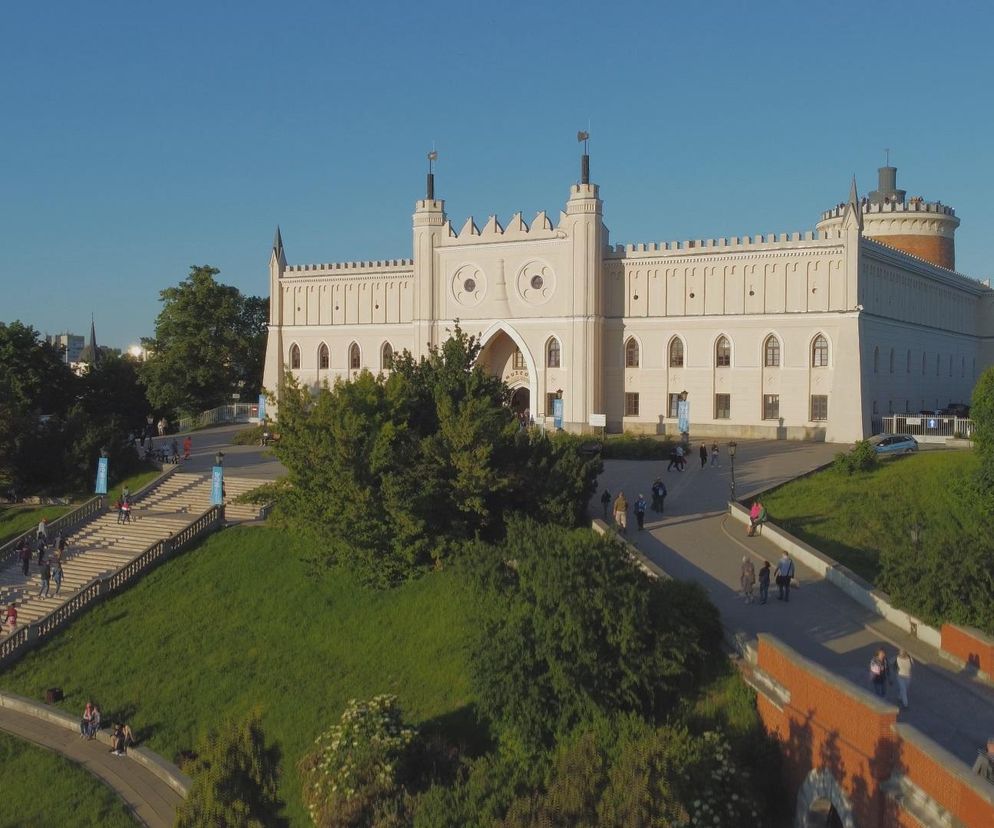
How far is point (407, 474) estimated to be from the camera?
2517 centimetres

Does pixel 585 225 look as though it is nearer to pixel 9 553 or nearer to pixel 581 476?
pixel 581 476

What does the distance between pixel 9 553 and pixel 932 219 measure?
47776mm

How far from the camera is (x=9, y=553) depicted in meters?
32.5

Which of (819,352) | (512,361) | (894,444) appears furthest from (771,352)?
(512,361)

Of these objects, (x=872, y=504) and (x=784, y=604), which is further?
(x=872, y=504)

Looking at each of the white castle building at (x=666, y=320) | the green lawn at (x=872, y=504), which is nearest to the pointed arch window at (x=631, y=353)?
the white castle building at (x=666, y=320)

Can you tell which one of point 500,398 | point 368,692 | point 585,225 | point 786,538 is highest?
point 585,225

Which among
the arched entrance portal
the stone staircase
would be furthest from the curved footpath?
the arched entrance portal

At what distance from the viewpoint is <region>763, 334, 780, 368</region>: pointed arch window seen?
Answer: 4231cm

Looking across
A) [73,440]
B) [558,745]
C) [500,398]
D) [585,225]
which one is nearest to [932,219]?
[585,225]

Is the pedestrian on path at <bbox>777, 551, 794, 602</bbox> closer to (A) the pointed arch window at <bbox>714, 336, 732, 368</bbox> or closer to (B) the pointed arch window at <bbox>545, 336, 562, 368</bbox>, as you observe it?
(A) the pointed arch window at <bbox>714, 336, 732, 368</bbox>

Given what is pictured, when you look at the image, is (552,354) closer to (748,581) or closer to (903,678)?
(748,581)

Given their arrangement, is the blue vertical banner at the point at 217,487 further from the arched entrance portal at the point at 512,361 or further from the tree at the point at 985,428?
the tree at the point at 985,428

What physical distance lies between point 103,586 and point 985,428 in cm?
2349
